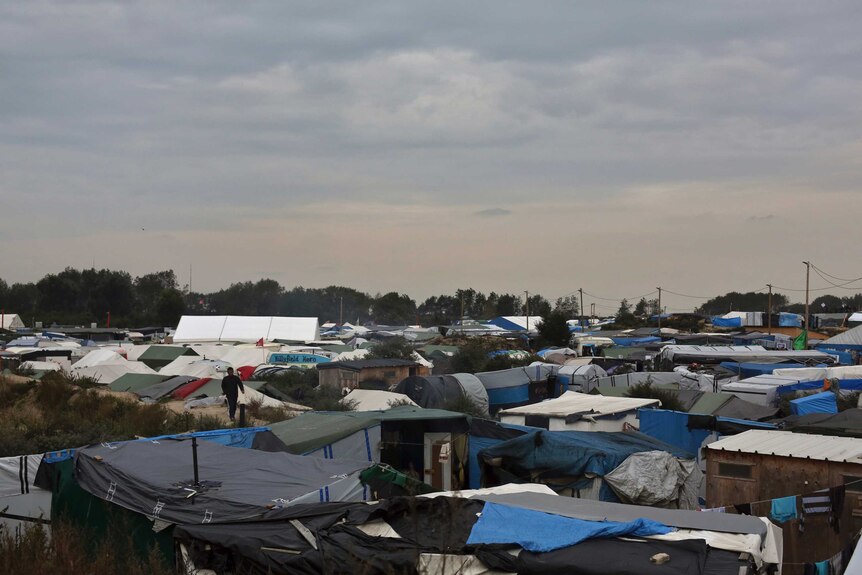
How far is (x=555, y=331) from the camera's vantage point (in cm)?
5606

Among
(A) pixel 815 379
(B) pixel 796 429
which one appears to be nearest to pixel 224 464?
(B) pixel 796 429

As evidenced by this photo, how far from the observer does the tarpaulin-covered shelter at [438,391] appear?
23.7 m

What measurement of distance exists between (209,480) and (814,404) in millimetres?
15430

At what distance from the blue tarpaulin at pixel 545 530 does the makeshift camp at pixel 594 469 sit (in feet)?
17.6

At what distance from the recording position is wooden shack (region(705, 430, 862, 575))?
29.7 ft

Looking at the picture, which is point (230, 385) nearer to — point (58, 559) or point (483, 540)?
point (58, 559)

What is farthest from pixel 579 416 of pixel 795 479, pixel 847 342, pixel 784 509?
pixel 847 342

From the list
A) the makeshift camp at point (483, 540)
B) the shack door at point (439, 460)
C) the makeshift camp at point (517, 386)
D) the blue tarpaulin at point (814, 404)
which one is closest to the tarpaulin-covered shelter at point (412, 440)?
the shack door at point (439, 460)

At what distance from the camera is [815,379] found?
24.1 meters

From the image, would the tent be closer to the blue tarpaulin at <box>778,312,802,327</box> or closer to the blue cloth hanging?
the blue tarpaulin at <box>778,312,802,327</box>

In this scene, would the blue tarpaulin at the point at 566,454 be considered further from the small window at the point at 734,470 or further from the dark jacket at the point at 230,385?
the dark jacket at the point at 230,385

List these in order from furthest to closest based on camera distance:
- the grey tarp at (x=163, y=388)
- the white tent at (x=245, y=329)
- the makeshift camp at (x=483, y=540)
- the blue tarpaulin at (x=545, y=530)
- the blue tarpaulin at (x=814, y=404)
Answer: the white tent at (x=245, y=329) < the grey tarp at (x=163, y=388) < the blue tarpaulin at (x=814, y=404) < the blue tarpaulin at (x=545, y=530) < the makeshift camp at (x=483, y=540)

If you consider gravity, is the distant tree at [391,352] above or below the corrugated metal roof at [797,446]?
below

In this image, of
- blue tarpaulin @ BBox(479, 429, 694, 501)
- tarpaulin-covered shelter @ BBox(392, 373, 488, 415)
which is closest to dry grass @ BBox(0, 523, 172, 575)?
blue tarpaulin @ BBox(479, 429, 694, 501)
